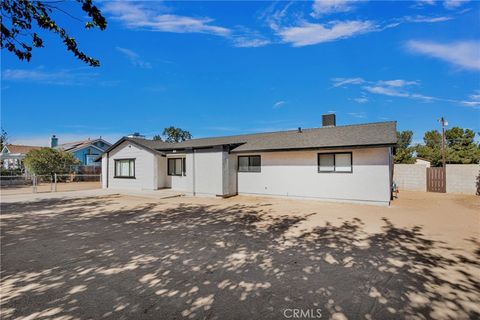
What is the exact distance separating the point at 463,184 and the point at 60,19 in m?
21.4

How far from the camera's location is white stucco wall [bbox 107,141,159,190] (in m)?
17.6

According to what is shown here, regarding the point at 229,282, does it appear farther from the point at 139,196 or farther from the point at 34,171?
A: the point at 34,171

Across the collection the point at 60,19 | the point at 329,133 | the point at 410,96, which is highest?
the point at 410,96

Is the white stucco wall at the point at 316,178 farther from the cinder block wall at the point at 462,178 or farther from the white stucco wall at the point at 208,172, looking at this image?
the cinder block wall at the point at 462,178

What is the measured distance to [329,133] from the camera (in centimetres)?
1415

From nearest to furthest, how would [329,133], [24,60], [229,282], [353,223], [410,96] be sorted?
[229,282], [24,60], [353,223], [329,133], [410,96]

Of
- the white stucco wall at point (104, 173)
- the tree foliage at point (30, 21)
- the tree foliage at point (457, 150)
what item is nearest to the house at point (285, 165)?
the white stucco wall at point (104, 173)

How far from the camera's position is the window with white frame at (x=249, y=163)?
14.8 metres

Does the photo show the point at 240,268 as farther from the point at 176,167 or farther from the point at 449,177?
the point at 449,177

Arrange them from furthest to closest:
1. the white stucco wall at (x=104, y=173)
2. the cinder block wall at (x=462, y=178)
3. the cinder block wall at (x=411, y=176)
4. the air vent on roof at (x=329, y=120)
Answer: the white stucco wall at (x=104, y=173), the air vent on roof at (x=329, y=120), the cinder block wall at (x=411, y=176), the cinder block wall at (x=462, y=178)

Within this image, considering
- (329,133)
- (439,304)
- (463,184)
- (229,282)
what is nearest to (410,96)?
(463,184)

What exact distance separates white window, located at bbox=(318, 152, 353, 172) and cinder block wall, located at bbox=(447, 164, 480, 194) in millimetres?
8990

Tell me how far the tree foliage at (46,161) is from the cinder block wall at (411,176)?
3231 cm

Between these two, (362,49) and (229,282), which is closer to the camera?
(229,282)
